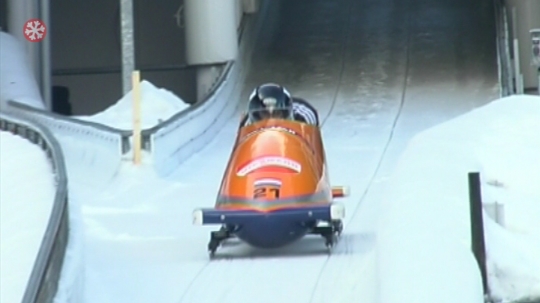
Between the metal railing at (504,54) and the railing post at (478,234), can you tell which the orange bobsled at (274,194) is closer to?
the railing post at (478,234)

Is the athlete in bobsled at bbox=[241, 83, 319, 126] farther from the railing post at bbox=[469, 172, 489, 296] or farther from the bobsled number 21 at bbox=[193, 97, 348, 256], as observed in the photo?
the railing post at bbox=[469, 172, 489, 296]

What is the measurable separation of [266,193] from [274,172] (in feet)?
0.69

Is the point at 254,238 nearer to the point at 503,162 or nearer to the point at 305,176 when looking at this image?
the point at 305,176

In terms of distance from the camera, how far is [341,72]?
18.6 metres

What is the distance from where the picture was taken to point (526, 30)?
19.0 meters

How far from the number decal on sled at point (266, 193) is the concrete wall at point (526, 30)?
1087 centimetres

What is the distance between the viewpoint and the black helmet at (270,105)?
380 inches

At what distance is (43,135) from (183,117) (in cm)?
343

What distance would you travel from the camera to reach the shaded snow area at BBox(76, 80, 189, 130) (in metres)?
14.3

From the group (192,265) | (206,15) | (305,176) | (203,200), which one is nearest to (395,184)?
(305,176)

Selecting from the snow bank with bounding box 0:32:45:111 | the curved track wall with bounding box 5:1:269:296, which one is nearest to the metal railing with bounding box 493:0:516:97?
the curved track wall with bounding box 5:1:269:296

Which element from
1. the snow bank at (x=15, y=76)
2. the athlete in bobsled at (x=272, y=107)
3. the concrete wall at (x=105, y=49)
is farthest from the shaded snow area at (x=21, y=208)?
the concrete wall at (x=105, y=49)

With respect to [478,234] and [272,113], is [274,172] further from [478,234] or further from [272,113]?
[478,234]

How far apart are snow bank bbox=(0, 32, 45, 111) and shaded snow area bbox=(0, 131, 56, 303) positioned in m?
4.66
